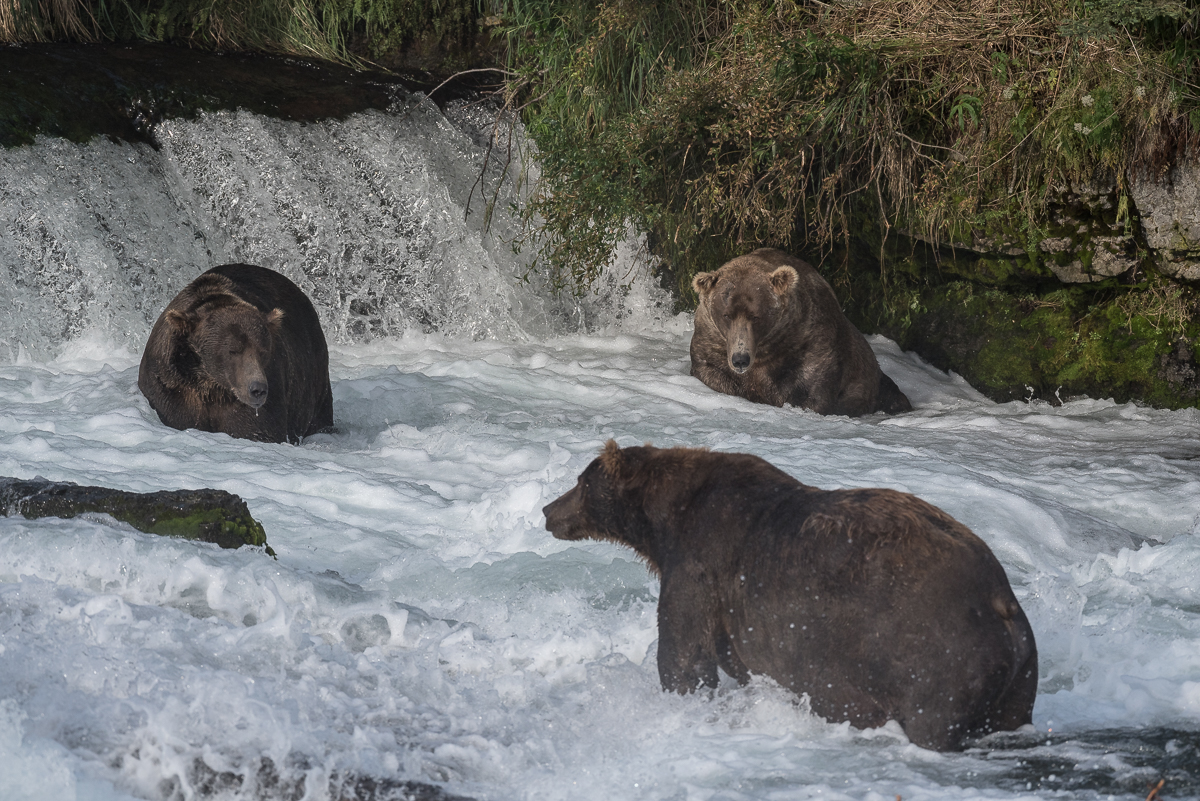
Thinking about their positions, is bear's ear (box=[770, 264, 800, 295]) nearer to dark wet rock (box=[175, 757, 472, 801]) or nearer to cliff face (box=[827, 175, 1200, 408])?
cliff face (box=[827, 175, 1200, 408])

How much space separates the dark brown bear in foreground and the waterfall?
6434 mm

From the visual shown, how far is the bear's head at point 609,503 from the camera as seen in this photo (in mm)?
3785

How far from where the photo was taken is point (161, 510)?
14.4 ft

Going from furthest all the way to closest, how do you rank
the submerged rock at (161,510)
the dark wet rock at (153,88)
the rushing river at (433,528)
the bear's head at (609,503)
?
1. the dark wet rock at (153,88)
2. the submerged rock at (161,510)
3. the bear's head at (609,503)
4. the rushing river at (433,528)

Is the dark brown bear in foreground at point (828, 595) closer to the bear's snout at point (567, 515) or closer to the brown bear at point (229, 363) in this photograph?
the bear's snout at point (567, 515)

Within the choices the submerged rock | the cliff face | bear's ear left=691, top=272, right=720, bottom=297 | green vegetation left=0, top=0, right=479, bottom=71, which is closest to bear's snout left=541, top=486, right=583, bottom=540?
the submerged rock

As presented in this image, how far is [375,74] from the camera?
11812mm

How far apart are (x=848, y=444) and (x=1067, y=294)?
287cm

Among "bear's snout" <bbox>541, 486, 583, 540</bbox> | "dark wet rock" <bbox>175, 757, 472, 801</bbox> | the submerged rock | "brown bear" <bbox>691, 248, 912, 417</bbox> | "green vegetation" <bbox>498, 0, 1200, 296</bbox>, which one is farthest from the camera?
"brown bear" <bbox>691, 248, 912, 417</bbox>

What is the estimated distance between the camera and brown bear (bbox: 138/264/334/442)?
6641 millimetres

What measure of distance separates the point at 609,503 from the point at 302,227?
23.5 ft

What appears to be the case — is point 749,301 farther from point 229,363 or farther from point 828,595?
point 828,595

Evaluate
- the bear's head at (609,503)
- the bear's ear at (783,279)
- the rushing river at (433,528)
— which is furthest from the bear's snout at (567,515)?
the bear's ear at (783,279)

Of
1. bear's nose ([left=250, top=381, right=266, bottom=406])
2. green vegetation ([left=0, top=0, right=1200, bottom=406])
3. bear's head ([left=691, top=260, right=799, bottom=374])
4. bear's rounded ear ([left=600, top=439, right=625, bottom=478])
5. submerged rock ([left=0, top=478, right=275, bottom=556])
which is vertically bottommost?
submerged rock ([left=0, top=478, right=275, bottom=556])
